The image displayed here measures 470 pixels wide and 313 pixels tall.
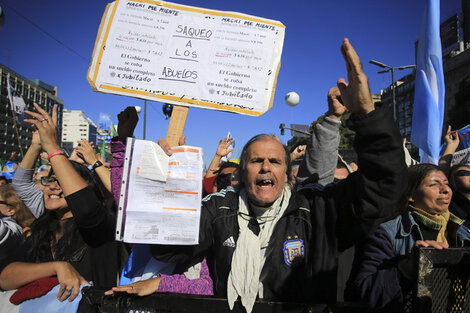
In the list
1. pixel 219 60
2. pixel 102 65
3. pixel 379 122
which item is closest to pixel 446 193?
pixel 379 122

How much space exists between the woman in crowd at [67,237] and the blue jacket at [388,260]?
166 centimetres

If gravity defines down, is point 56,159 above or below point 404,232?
above

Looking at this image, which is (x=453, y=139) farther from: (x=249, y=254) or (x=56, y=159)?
(x=56, y=159)

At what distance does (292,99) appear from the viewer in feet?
38.0

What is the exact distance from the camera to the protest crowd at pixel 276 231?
5.11 feet

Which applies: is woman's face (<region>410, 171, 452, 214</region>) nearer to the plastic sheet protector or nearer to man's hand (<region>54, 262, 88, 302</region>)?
the plastic sheet protector

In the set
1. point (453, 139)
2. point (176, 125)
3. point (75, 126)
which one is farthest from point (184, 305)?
point (75, 126)

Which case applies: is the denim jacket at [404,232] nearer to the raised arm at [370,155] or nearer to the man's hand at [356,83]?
the raised arm at [370,155]

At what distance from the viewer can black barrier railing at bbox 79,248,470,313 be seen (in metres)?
1.35

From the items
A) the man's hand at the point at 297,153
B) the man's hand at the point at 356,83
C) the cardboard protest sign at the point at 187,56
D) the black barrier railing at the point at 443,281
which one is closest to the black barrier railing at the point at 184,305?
the black barrier railing at the point at 443,281

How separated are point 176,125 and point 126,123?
635mm

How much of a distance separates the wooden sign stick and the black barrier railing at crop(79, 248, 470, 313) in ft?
2.73

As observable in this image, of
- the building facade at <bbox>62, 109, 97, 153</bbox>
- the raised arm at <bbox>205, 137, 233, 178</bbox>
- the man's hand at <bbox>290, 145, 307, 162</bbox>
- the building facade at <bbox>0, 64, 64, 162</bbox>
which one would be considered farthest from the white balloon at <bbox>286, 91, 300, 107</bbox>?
the building facade at <bbox>62, 109, 97, 153</bbox>

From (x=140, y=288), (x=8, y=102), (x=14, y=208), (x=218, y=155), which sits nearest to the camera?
(x=140, y=288)
